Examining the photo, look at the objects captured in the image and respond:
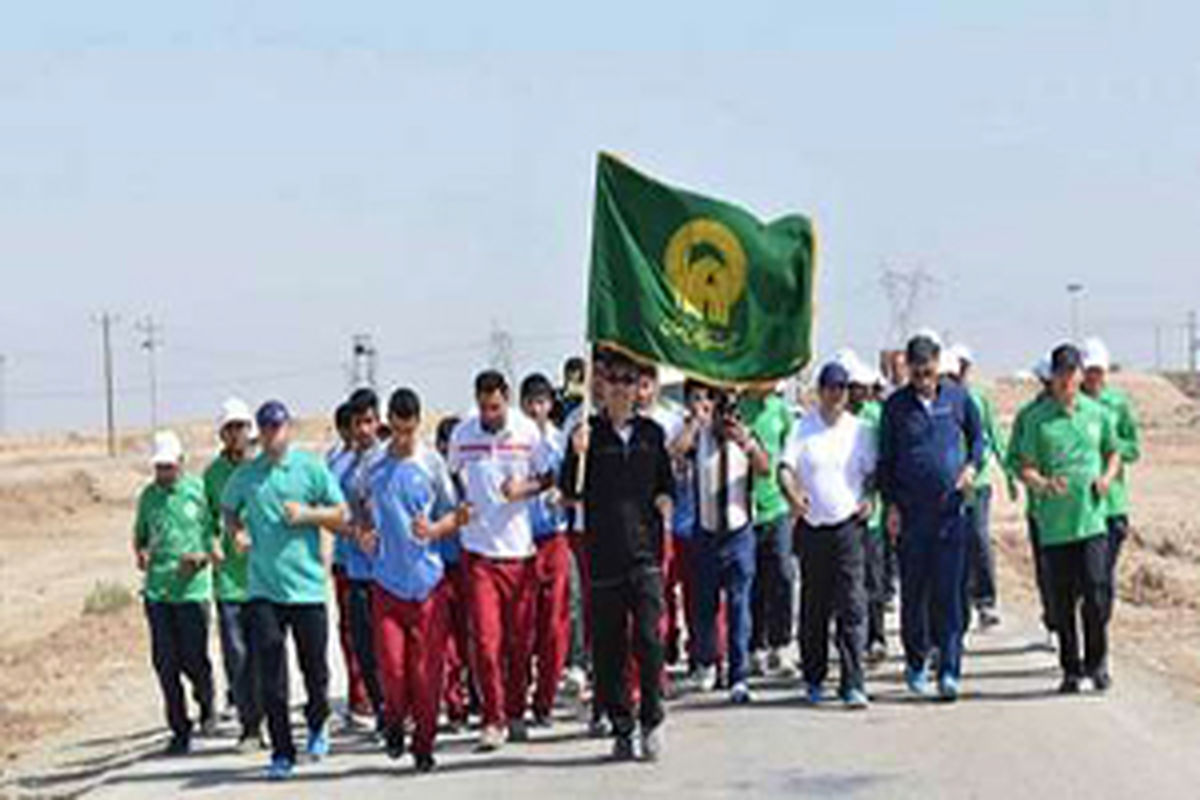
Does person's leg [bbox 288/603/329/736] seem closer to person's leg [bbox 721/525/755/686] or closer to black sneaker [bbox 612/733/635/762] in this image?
black sneaker [bbox 612/733/635/762]

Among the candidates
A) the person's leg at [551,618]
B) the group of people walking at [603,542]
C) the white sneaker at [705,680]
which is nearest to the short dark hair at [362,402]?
the group of people walking at [603,542]

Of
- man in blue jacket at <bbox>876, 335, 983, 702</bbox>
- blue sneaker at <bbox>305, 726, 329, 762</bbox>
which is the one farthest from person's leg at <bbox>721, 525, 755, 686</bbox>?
blue sneaker at <bbox>305, 726, 329, 762</bbox>

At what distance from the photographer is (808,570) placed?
1280cm

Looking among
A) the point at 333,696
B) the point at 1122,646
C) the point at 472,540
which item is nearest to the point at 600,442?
the point at 472,540

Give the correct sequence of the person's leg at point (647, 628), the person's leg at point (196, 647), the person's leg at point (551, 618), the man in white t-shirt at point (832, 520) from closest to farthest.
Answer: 1. the person's leg at point (647, 628)
2. the person's leg at point (551, 618)
3. the man in white t-shirt at point (832, 520)
4. the person's leg at point (196, 647)

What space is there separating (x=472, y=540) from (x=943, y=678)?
2.90 meters

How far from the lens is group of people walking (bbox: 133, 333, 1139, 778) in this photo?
11.3 m

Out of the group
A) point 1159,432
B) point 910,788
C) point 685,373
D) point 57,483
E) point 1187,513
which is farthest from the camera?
point 1159,432

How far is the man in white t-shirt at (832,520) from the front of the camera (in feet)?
41.5

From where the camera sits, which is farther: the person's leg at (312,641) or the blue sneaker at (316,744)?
the blue sneaker at (316,744)

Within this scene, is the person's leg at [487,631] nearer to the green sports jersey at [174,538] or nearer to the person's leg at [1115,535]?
the green sports jersey at [174,538]

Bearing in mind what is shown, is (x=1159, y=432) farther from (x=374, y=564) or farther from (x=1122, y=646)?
(x=374, y=564)

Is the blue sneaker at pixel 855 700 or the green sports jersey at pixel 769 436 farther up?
the green sports jersey at pixel 769 436

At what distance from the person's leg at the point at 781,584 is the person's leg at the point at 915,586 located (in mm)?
1077
